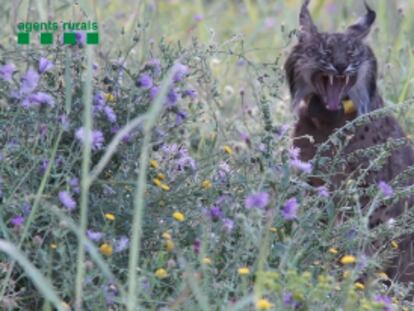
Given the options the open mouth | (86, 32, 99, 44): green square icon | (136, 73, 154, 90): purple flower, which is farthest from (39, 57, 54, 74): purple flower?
the open mouth

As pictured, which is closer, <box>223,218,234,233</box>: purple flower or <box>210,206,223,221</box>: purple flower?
<box>223,218,234,233</box>: purple flower

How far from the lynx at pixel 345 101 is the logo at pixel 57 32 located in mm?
1030

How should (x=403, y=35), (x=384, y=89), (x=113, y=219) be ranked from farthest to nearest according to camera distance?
1. (x=403, y=35)
2. (x=384, y=89)
3. (x=113, y=219)

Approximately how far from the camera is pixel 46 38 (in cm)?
416

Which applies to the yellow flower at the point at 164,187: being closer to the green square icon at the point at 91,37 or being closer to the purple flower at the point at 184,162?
the purple flower at the point at 184,162

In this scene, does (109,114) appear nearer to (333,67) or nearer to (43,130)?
(43,130)

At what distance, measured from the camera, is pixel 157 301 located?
3264mm

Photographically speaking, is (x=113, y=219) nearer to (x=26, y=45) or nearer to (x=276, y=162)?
(x=276, y=162)

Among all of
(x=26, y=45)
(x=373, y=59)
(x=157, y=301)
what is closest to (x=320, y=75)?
(x=373, y=59)

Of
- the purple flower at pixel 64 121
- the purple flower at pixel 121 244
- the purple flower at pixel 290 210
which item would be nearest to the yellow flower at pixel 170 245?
the purple flower at pixel 121 244

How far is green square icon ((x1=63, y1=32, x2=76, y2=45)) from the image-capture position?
3.82 m

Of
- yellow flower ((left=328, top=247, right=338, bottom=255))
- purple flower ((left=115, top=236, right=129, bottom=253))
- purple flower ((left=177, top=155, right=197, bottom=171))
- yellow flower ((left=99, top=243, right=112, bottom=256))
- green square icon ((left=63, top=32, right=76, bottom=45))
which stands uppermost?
A: green square icon ((left=63, top=32, right=76, bottom=45))

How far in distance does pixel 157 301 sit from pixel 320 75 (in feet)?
5.86

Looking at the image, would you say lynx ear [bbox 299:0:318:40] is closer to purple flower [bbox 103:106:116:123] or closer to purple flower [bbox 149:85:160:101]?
purple flower [bbox 149:85:160:101]
